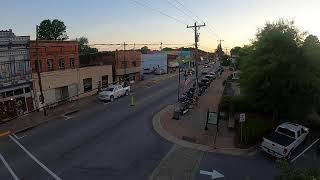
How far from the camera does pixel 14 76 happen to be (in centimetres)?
3428

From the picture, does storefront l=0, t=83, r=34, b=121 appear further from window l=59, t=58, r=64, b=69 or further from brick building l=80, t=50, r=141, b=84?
brick building l=80, t=50, r=141, b=84

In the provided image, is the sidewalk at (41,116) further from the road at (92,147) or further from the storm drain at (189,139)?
the storm drain at (189,139)

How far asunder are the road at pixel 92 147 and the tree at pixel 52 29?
4271cm

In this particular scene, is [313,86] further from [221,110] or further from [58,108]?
[58,108]

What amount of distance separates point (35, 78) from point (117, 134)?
14583mm

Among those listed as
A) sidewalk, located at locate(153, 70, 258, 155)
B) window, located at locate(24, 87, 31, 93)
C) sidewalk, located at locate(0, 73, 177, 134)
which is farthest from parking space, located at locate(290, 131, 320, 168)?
window, located at locate(24, 87, 31, 93)

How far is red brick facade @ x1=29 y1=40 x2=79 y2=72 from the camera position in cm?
3728

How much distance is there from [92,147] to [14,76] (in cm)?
1540

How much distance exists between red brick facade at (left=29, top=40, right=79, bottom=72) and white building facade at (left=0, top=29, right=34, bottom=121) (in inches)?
47.0

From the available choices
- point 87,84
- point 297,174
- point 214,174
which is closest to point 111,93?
point 87,84

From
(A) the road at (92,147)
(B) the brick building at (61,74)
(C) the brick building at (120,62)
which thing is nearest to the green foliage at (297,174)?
(A) the road at (92,147)

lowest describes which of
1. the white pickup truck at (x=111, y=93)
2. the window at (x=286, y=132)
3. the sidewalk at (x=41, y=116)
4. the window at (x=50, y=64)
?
the sidewalk at (x=41, y=116)

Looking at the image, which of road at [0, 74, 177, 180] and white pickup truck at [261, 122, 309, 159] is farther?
white pickup truck at [261, 122, 309, 159]

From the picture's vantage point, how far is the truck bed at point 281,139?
22377 millimetres
